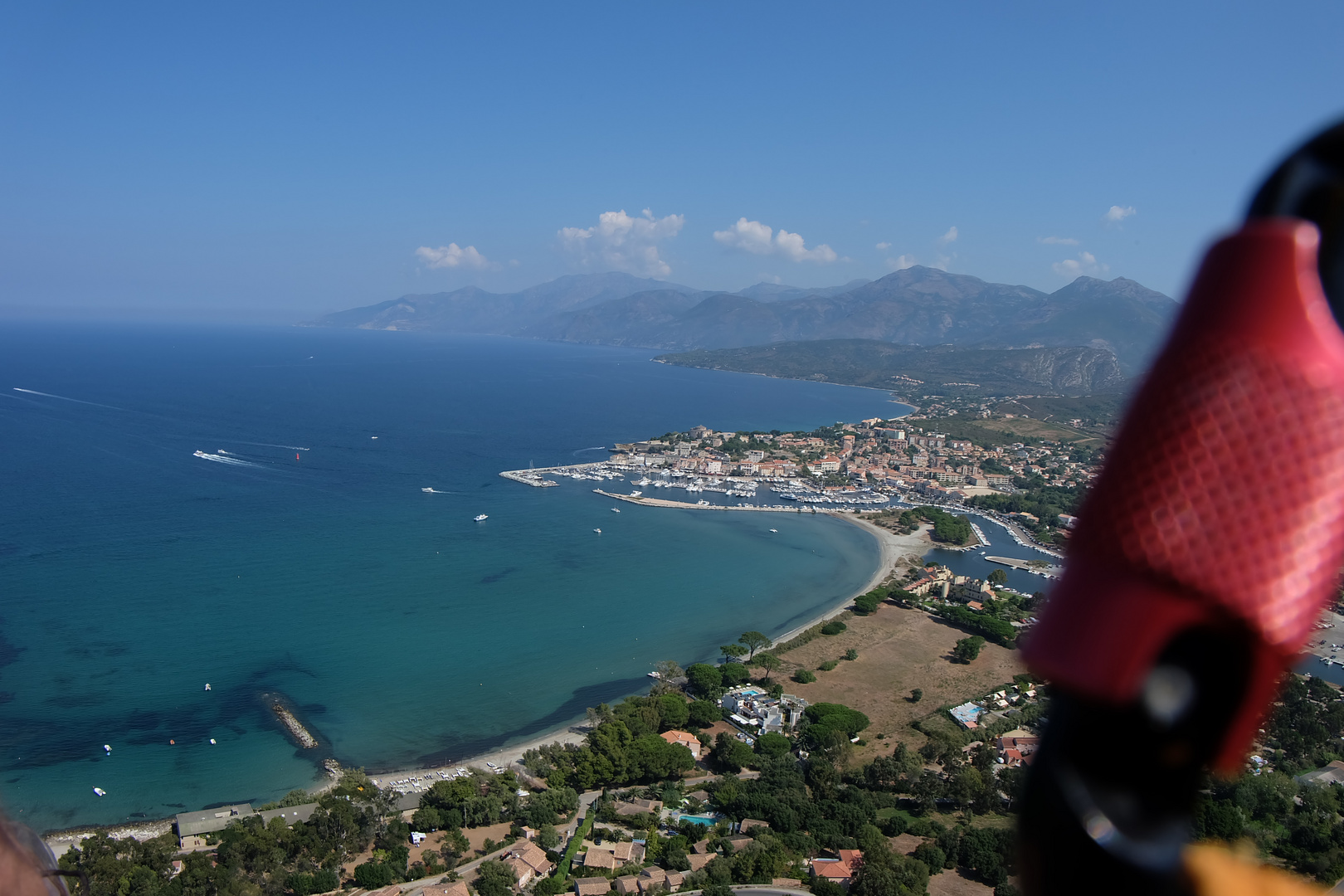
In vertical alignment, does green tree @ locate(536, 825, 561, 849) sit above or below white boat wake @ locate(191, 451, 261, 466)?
below

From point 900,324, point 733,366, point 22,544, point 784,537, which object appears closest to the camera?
point 22,544

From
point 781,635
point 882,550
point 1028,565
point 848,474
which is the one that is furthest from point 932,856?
point 848,474

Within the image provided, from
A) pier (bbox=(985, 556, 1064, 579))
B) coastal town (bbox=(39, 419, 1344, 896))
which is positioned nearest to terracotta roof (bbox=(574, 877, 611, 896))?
coastal town (bbox=(39, 419, 1344, 896))

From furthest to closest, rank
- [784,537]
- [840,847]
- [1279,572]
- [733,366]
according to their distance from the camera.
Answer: [733,366]
[784,537]
[840,847]
[1279,572]

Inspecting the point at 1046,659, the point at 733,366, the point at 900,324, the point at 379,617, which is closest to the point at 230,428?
the point at 379,617

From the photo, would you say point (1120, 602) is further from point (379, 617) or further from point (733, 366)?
point (733, 366)

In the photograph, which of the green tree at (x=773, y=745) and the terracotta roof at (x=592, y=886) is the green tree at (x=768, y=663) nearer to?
the green tree at (x=773, y=745)

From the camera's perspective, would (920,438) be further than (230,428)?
Yes

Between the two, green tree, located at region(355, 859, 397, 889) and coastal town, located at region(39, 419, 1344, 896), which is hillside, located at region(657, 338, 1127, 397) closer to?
coastal town, located at region(39, 419, 1344, 896)
